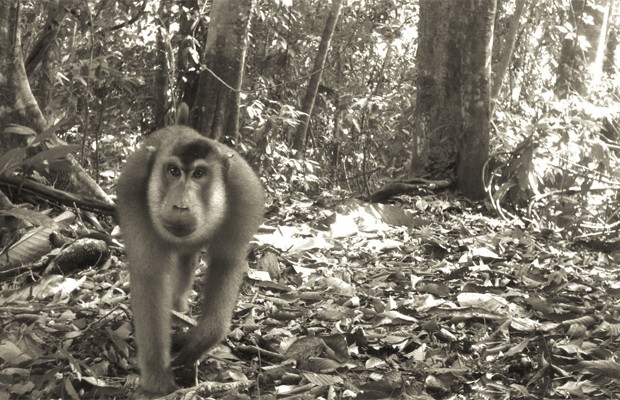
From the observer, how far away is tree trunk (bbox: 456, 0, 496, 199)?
6.70 m

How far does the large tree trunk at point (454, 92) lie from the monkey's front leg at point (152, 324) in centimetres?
406

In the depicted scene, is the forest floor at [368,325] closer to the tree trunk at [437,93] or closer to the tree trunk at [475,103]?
the tree trunk at [475,103]

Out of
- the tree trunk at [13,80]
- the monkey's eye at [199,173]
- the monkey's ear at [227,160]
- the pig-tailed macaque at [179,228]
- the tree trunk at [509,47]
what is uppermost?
the tree trunk at [509,47]

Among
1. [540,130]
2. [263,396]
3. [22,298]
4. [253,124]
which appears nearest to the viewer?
[263,396]

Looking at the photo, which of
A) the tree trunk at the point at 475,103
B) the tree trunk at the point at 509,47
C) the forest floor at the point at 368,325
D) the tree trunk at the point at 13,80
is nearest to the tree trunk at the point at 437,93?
the tree trunk at the point at 475,103

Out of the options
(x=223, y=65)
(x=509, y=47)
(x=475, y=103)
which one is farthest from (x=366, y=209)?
(x=509, y=47)

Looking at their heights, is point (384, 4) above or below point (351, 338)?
above

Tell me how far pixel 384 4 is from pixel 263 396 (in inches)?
403

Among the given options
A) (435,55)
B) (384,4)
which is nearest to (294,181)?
(435,55)

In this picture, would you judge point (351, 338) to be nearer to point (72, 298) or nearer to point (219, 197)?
point (219, 197)

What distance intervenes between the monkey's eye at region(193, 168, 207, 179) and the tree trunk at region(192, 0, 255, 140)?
280 cm

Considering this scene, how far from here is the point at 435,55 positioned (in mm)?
6973

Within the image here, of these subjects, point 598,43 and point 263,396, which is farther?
point 598,43

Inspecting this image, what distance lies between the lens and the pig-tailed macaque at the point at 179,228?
10.4 ft
